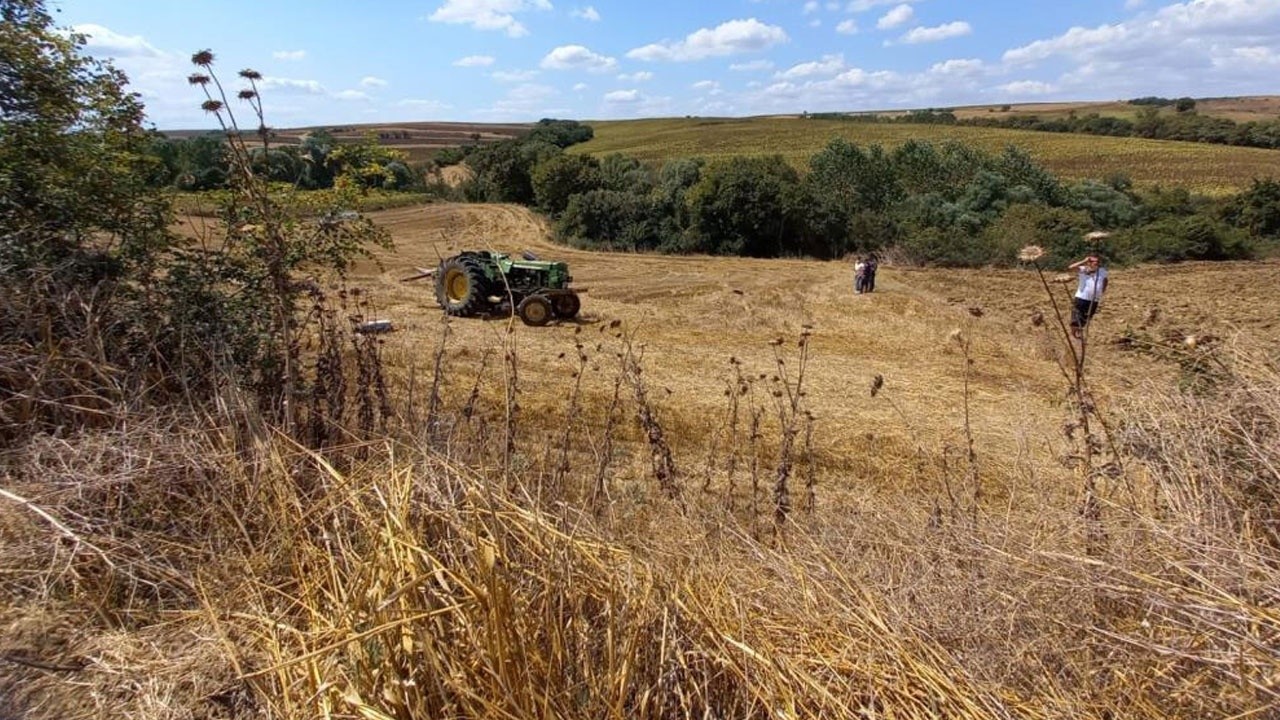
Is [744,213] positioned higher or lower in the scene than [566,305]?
lower

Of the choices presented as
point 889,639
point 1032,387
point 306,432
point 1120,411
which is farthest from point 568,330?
point 889,639

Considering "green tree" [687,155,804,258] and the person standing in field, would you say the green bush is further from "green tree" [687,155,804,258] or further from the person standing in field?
"green tree" [687,155,804,258]

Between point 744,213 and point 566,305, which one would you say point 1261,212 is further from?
point 566,305

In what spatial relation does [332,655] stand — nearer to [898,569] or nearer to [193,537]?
[193,537]

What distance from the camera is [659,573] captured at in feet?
6.50

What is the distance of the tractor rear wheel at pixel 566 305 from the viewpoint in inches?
501

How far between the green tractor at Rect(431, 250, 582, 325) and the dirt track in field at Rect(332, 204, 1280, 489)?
31cm

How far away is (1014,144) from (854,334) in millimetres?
43791

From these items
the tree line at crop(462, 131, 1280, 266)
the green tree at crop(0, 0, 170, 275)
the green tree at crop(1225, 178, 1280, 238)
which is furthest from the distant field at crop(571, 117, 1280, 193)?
the green tree at crop(0, 0, 170, 275)

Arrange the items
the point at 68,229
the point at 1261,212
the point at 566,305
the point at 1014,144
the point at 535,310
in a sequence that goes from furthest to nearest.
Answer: the point at 1014,144
the point at 1261,212
the point at 566,305
the point at 535,310
the point at 68,229

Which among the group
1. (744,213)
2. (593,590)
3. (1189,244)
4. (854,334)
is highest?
(593,590)

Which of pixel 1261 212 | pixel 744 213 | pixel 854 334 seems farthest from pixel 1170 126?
pixel 854 334

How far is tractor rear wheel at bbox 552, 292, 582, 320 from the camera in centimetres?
1273

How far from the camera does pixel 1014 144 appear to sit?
48688 millimetres
